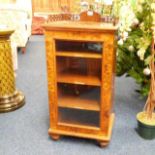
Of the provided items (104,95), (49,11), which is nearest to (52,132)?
(104,95)

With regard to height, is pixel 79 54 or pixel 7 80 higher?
pixel 79 54

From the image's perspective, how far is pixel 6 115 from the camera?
249 centimetres

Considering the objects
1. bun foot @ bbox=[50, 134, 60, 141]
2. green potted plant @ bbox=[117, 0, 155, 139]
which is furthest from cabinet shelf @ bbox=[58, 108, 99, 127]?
green potted plant @ bbox=[117, 0, 155, 139]

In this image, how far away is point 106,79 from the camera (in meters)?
1.82

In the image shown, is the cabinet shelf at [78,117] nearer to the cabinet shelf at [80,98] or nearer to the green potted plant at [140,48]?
the cabinet shelf at [80,98]

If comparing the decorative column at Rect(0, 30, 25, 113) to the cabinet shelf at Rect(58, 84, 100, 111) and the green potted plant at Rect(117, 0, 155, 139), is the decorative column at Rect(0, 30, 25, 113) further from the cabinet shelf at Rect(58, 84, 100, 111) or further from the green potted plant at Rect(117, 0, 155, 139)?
A: the green potted plant at Rect(117, 0, 155, 139)

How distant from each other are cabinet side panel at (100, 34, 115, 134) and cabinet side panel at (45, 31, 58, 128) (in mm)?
365

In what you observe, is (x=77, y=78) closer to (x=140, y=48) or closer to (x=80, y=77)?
(x=80, y=77)

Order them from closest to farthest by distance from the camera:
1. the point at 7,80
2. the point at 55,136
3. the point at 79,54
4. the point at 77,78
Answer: the point at 79,54, the point at 77,78, the point at 55,136, the point at 7,80

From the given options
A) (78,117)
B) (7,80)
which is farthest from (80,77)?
(7,80)

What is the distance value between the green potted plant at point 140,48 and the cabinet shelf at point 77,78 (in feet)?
1.22

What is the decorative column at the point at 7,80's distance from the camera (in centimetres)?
248

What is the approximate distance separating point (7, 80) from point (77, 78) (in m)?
0.97

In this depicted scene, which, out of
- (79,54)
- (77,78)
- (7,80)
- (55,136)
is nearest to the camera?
(79,54)
